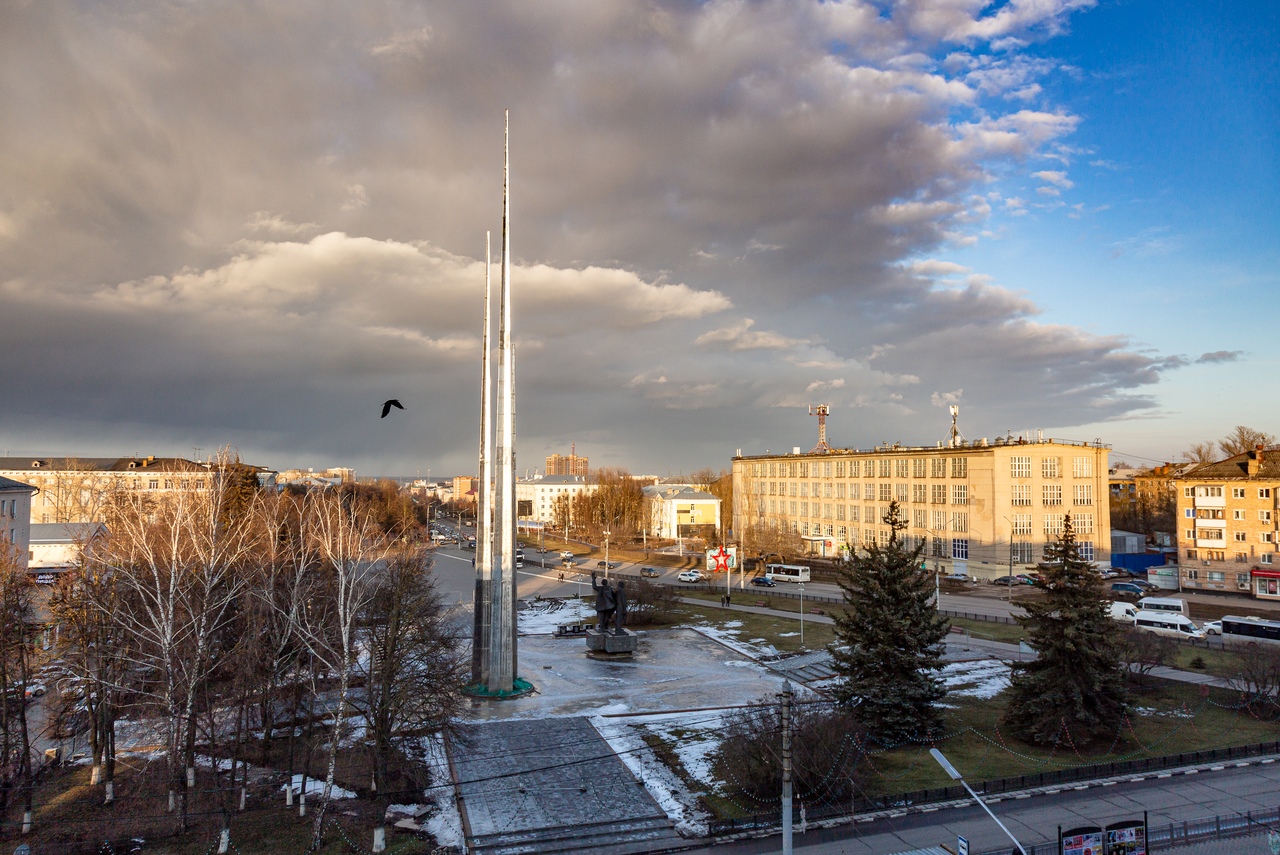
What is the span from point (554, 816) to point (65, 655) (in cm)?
1703

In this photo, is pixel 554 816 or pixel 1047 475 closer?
pixel 554 816

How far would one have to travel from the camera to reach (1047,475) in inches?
2798

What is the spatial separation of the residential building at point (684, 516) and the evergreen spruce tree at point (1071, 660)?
9071 centimetres

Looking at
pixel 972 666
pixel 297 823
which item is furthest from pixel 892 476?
pixel 297 823

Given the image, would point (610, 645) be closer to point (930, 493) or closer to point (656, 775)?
point (656, 775)

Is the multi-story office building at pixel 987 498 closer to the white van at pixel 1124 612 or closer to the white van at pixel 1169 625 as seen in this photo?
the white van at pixel 1124 612

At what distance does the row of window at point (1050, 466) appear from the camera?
230 ft

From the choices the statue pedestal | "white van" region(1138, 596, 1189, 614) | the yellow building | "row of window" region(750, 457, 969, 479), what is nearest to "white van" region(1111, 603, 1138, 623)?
"white van" region(1138, 596, 1189, 614)

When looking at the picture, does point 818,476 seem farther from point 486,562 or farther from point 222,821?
point 222,821

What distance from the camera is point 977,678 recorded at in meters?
35.4

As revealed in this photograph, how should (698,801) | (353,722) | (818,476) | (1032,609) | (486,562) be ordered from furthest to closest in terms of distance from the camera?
1. (818,476)
2. (486,562)
3. (353,722)
4. (1032,609)
5. (698,801)

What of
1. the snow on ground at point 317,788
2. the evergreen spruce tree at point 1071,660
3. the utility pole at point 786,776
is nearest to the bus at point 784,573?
the evergreen spruce tree at point 1071,660

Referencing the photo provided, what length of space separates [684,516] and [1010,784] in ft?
319

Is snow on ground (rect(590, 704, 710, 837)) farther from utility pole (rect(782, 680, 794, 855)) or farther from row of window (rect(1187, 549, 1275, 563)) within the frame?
row of window (rect(1187, 549, 1275, 563))
